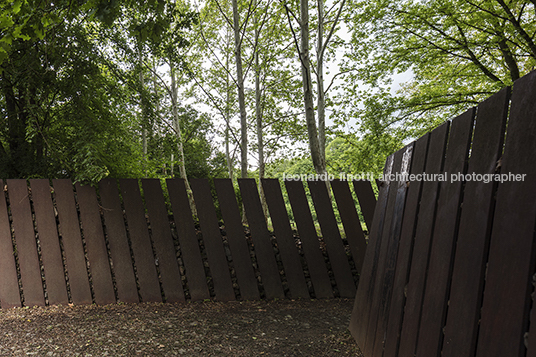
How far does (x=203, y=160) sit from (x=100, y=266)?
1397 cm

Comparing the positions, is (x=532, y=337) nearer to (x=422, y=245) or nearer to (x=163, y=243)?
(x=422, y=245)

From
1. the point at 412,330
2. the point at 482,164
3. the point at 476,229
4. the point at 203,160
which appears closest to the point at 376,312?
the point at 412,330

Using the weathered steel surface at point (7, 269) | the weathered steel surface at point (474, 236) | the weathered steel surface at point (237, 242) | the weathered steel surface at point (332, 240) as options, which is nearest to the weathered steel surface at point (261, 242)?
the weathered steel surface at point (237, 242)

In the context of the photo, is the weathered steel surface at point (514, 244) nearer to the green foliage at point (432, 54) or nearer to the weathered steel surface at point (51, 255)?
the weathered steel surface at point (51, 255)

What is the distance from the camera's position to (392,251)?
2168mm

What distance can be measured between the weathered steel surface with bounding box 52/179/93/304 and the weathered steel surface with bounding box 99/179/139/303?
366 mm

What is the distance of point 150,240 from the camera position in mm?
3871

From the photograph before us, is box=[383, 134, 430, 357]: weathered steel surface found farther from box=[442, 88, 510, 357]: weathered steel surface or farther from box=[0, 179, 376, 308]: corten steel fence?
box=[0, 179, 376, 308]: corten steel fence

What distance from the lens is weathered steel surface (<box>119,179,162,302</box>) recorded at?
12.4ft

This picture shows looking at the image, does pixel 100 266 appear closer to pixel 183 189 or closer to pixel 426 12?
pixel 183 189

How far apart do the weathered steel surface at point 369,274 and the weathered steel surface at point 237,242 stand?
4.78ft

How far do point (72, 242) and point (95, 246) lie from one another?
294 mm

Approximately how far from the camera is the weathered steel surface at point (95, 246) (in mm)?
3812

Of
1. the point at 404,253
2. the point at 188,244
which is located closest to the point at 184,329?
the point at 188,244
